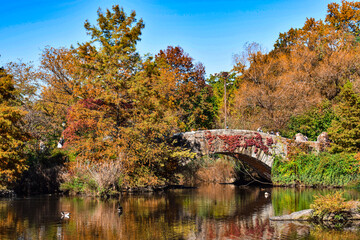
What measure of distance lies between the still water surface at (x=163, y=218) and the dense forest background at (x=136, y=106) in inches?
104

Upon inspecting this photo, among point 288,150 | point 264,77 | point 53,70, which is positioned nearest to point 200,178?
point 288,150

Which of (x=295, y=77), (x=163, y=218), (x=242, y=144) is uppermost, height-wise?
(x=295, y=77)

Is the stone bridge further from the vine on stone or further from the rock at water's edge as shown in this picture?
the rock at water's edge

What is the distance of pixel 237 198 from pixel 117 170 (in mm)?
6239

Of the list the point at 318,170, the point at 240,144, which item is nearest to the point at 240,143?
the point at 240,144

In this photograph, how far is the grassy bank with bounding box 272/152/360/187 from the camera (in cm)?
2328

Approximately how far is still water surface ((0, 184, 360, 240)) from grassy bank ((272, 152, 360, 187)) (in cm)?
297

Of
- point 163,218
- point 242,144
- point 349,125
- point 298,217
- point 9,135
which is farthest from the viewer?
point 242,144

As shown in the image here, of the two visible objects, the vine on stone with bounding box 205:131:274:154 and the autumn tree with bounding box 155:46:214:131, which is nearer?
the vine on stone with bounding box 205:131:274:154

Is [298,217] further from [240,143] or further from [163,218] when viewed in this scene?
[240,143]

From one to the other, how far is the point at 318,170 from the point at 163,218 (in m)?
12.6

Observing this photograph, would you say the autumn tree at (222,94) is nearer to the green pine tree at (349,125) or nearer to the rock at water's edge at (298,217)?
the green pine tree at (349,125)

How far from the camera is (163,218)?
569 inches

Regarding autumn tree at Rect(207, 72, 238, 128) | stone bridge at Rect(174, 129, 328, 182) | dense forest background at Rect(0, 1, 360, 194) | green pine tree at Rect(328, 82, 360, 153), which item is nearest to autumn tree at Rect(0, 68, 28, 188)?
dense forest background at Rect(0, 1, 360, 194)
